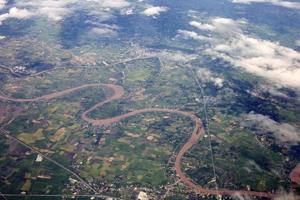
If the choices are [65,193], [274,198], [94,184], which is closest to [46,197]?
[65,193]

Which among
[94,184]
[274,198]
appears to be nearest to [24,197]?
[94,184]

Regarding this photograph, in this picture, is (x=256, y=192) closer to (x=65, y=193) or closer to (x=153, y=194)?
(x=153, y=194)

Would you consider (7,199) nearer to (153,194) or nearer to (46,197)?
(46,197)

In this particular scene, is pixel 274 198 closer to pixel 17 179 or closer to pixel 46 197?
pixel 46 197

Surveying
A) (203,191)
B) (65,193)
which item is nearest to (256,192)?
(203,191)

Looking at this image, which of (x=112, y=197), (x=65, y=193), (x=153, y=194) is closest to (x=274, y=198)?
(x=153, y=194)

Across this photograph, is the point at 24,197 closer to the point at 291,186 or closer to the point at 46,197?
the point at 46,197
